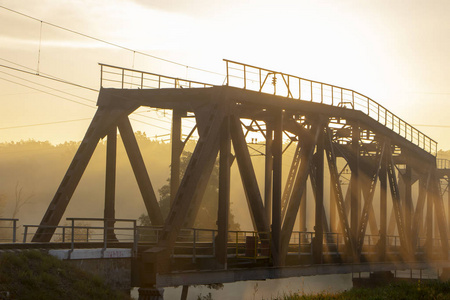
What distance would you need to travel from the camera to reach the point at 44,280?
60.6 feet

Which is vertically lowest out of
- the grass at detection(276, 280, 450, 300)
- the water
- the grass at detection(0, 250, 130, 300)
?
the water

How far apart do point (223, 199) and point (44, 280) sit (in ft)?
30.7

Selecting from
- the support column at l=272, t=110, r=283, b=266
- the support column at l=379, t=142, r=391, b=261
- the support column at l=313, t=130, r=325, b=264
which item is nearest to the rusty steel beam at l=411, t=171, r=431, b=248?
the support column at l=379, t=142, r=391, b=261

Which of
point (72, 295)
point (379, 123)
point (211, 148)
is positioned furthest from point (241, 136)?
point (379, 123)

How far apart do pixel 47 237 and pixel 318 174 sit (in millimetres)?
13289

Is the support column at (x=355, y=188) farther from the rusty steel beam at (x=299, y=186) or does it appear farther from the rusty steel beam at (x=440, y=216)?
the rusty steel beam at (x=440, y=216)

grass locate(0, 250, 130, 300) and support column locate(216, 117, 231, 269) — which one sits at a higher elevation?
support column locate(216, 117, 231, 269)

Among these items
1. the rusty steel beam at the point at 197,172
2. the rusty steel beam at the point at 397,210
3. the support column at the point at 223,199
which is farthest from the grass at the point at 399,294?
the rusty steel beam at the point at 397,210

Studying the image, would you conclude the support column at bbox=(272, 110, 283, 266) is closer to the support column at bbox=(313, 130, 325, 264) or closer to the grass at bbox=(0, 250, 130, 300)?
the support column at bbox=(313, 130, 325, 264)

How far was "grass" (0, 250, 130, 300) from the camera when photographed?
1741 cm

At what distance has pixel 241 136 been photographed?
87.9ft

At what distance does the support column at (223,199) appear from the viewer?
26000mm

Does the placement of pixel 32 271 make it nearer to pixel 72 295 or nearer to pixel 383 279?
pixel 72 295

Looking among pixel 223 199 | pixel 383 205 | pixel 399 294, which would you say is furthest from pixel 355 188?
pixel 223 199
